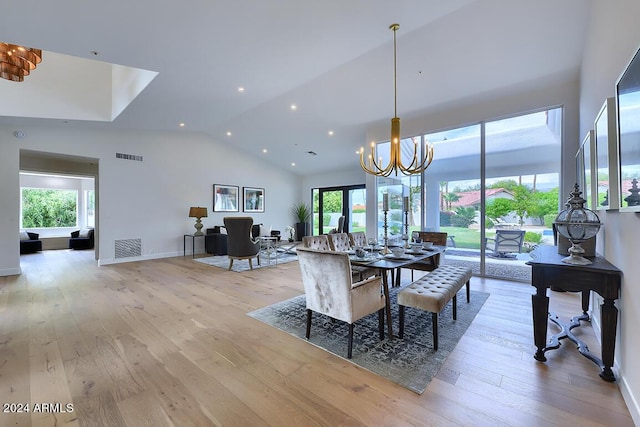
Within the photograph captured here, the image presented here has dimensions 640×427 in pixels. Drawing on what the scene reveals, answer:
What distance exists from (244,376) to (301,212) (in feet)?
29.6

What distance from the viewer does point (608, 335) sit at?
1.91 m

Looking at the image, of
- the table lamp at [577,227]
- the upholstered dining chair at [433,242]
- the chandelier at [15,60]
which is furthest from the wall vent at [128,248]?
the table lamp at [577,227]

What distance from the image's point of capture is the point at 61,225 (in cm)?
986

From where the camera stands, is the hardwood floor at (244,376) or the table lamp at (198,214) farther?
the table lamp at (198,214)

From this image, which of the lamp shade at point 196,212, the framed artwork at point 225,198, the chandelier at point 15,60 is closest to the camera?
the chandelier at point 15,60

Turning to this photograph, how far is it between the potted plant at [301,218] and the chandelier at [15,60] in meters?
8.27

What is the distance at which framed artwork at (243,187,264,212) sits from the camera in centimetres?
934

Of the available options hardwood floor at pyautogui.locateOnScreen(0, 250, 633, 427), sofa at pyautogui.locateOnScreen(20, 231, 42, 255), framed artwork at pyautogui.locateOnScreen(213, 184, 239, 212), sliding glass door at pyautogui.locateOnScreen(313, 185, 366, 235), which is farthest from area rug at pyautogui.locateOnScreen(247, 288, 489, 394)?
sofa at pyautogui.locateOnScreen(20, 231, 42, 255)

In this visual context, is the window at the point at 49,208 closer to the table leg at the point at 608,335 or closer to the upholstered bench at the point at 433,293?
the upholstered bench at the point at 433,293

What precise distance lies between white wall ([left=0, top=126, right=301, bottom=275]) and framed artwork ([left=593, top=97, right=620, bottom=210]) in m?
8.49

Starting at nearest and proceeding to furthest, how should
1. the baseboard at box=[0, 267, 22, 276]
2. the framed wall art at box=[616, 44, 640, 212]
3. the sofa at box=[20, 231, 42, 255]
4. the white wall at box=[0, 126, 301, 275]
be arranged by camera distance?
the framed wall art at box=[616, 44, 640, 212] < the baseboard at box=[0, 267, 22, 276] < the white wall at box=[0, 126, 301, 275] < the sofa at box=[20, 231, 42, 255]

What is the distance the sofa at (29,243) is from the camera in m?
8.05

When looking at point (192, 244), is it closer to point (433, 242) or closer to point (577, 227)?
point (433, 242)

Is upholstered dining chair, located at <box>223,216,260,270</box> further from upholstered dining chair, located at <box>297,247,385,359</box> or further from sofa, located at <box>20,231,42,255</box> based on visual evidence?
sofa, located at <box>20,231,42,255</box>
